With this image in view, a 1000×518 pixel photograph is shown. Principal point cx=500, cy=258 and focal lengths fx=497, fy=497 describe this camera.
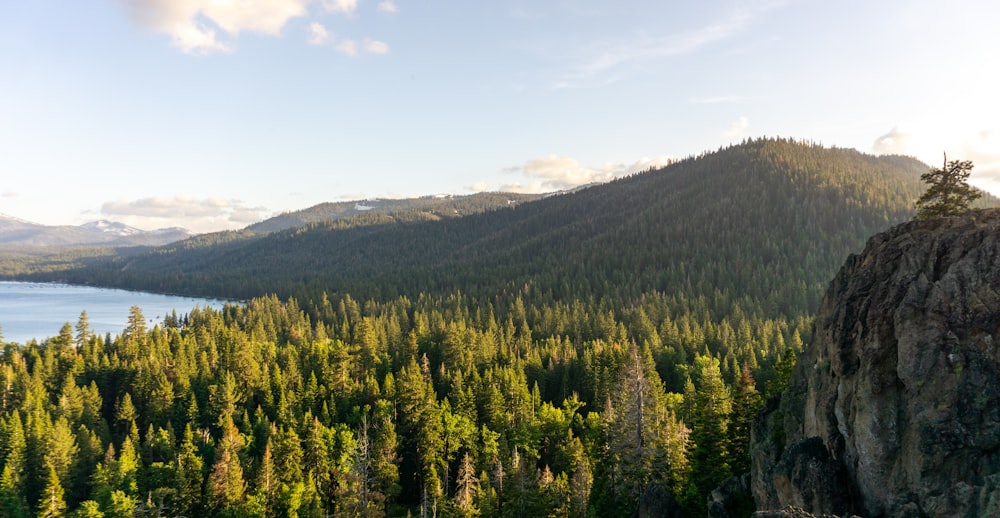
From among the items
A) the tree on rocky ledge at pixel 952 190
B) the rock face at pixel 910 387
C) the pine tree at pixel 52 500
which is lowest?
the pine tree at pixel 52 500

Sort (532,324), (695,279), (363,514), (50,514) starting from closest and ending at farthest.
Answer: (363,514) < (50,514) < (532,324) < (695,279)

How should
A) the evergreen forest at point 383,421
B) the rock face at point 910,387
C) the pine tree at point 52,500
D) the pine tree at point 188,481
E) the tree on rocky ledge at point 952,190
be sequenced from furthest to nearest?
the pine tree at point 188,481
the pine tree at point 52,500
the evergreen forest at point 383,421
the tree on rocky ledge at point 952,190
the rock face at point 910,387

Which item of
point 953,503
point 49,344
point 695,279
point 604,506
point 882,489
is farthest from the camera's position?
point 695,279

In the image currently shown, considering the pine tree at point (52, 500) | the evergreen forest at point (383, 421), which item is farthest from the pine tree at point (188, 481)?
the pine tree at point (52, 500)

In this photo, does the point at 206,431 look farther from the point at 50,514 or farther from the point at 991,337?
the point at 991,337

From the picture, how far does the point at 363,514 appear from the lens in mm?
40281

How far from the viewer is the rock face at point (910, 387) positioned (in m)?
17.7

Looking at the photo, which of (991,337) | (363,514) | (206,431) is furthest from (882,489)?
(206,431)

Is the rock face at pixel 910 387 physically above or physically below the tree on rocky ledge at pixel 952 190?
below

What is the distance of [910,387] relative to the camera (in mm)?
19484

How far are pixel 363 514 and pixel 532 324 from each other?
105 meters

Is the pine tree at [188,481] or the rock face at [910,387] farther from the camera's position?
the pine tree at [188,481]

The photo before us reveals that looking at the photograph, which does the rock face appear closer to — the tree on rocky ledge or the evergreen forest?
the tree on rocky ledge

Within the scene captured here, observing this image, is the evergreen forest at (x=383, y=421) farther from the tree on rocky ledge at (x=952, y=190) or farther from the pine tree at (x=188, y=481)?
the tree on rocky ledge at (x=952, y=190)
